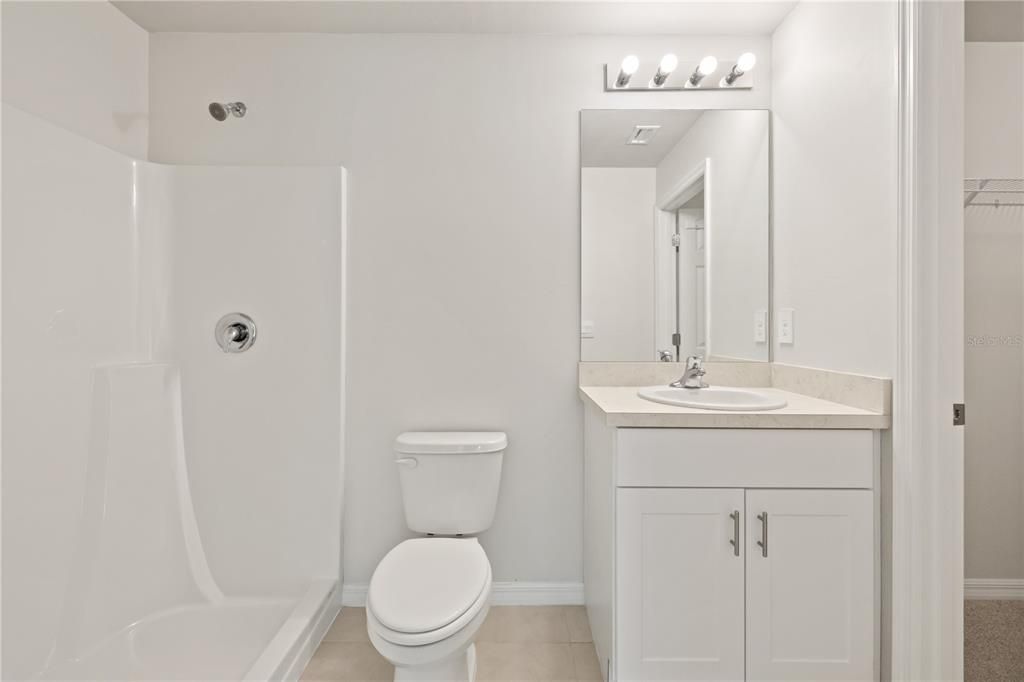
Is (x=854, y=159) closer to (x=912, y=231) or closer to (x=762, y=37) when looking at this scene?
(x=912, y=231)

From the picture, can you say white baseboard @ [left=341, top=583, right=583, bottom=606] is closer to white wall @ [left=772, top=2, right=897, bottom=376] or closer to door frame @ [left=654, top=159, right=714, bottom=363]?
door frame @ [left=654, top=159, right=714, bottom=363]

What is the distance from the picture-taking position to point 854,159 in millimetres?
1617

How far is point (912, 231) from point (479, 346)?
55.6 inches

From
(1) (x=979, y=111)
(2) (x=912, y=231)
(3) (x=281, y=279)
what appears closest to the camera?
(2) (x=912, y=231)

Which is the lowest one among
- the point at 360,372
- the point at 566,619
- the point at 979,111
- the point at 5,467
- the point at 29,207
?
the point at 566,619

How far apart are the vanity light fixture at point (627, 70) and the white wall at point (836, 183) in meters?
0.55

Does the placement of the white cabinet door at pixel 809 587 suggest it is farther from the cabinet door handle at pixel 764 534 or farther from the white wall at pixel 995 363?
→ the white wall at pixel 995 363

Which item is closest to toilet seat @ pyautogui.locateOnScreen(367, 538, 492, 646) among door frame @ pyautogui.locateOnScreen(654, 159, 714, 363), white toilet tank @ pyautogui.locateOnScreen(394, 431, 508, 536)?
white toilet tank @ pyautogui.locateOnScreen(394, 431, 508, 536)

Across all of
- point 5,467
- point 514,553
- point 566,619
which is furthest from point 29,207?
point 566,619

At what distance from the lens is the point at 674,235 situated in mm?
2166

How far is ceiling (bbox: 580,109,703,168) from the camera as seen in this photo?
2.15 meters

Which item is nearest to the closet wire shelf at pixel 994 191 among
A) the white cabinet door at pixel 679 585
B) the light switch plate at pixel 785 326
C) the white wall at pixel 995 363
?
the white wall at pixel 995 363

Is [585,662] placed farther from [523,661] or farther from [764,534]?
[764,534]

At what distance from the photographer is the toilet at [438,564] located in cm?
137
